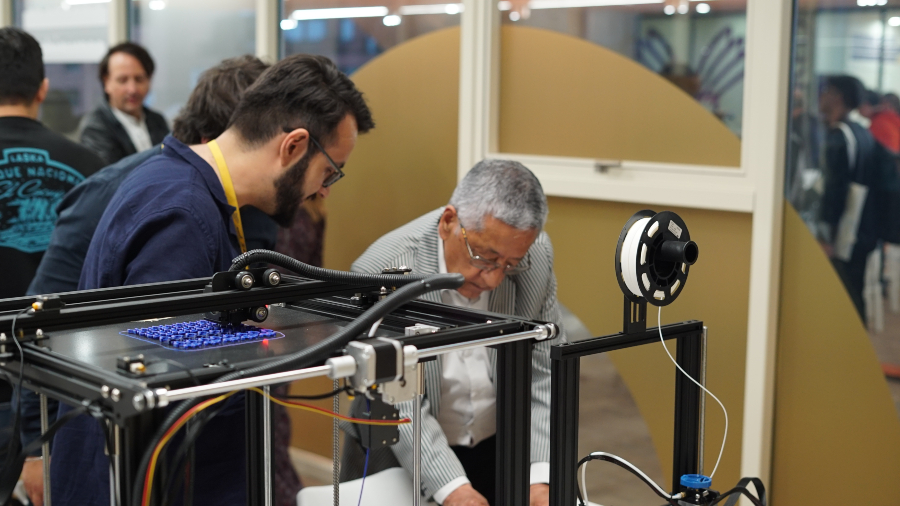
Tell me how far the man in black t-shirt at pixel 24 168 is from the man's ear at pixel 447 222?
40.9 inches

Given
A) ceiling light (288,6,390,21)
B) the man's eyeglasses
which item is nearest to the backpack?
the man's eyeglasses

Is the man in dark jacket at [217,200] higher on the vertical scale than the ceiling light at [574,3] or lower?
lower

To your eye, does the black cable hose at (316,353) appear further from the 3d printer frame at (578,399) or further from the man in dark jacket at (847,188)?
the man in dark jacket at (847,188)

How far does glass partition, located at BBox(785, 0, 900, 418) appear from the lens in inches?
87.7

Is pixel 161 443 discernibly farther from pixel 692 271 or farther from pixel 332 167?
pixel 692 271

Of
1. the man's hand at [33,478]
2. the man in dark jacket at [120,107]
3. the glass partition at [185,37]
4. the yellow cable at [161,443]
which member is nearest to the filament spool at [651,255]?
the yellow cable at [161,443]

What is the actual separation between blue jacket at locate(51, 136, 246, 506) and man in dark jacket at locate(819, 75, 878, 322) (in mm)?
1569

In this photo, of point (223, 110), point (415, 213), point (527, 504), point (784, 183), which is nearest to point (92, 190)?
point (223, 110)

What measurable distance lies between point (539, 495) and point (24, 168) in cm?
153

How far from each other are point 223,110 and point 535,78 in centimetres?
116

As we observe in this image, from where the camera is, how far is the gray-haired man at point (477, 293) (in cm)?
188

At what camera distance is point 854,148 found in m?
2.29

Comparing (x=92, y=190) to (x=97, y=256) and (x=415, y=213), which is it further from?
(x=415, y=213)

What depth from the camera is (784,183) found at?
238cm
